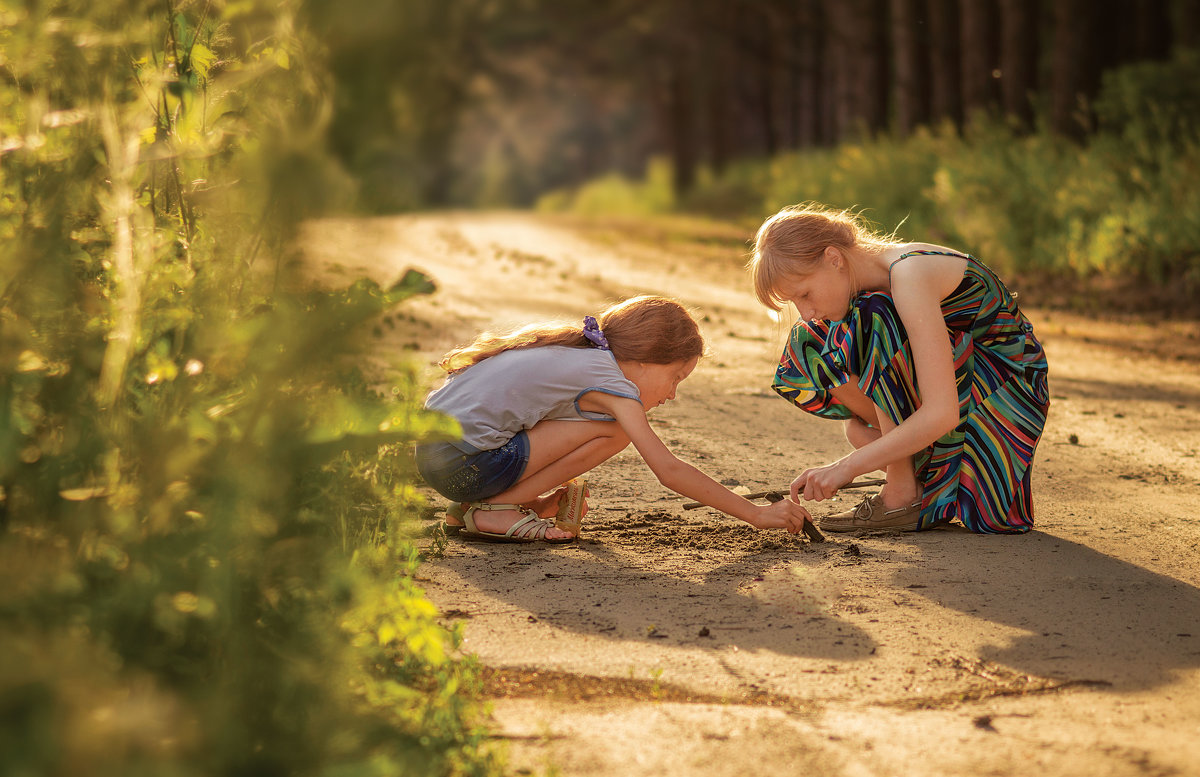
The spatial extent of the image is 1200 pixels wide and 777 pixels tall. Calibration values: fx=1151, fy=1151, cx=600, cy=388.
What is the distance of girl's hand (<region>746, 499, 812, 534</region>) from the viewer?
3.60 metres

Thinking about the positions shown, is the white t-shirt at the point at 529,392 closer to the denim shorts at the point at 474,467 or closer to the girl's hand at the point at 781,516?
the denim shorts at the point at 474,467

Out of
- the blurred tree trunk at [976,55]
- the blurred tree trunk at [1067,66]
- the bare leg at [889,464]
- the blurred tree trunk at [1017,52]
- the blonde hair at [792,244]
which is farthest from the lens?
the blurred tree trunk at [976,55]

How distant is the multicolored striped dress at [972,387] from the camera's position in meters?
3.81

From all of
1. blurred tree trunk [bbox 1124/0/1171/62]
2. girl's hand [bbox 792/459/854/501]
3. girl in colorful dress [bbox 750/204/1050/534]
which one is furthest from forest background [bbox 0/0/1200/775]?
blurred tree trunk [bbox 1124/0/1171/62]

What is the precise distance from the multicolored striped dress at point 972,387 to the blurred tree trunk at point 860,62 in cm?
1775

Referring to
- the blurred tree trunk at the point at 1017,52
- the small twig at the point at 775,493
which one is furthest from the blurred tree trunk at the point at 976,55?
the small twig at the point at 775,493

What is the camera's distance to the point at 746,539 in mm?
3934

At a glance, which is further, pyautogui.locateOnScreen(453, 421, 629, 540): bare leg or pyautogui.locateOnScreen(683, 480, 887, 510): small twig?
pyautogui.locateOnScreen(683, 480, 887, 510): small twig

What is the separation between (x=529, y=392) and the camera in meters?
3.81

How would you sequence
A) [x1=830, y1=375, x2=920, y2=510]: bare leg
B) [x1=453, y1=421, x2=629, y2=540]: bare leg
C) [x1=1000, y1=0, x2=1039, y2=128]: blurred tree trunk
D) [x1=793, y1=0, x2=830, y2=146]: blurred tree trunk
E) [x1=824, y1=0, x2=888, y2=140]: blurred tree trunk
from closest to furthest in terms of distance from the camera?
[x1=453, y1=421, x2=629, y2=540]: bare leg
[x1=830, y1=375, x2=920, y2=510]: bare leg
[x1=1000, y1=0, x2=1039, y2=128]: blurred tree trunk
[x1=824, y1=0, x2=888, y2=140]: blurred tree trunk
[x1=793, y1=0, x2=830, y2=146]: blurred tree trunk

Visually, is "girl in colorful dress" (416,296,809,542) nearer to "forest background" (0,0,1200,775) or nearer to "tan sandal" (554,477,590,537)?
"tan sandal" (554,477,590,537)

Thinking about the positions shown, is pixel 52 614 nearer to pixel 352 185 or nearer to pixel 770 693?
pixel 352 185

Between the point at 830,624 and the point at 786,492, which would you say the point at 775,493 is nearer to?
the point at 786,492

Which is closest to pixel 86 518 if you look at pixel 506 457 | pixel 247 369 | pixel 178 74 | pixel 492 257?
pixel 247 369
